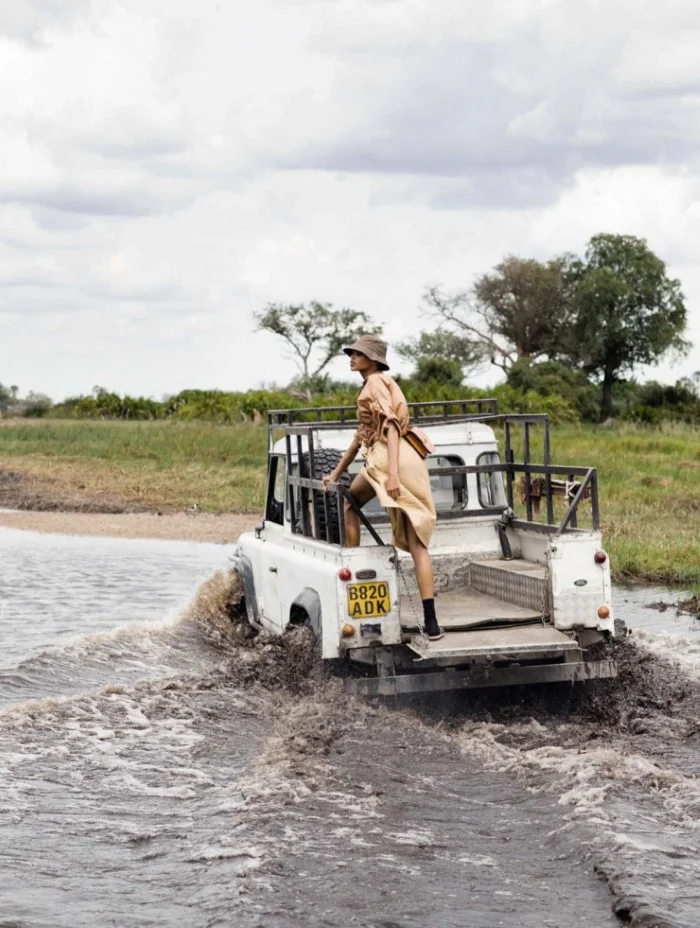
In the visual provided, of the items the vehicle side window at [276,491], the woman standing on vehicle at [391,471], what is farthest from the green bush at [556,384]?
the woman standing on vehicle at [391,471]

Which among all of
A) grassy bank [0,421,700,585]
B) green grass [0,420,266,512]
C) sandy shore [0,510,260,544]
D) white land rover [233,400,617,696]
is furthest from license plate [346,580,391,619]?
green grass [0,420,266,512]

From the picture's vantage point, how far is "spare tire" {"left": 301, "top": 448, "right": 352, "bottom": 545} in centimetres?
941

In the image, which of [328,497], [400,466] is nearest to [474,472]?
[328,497]

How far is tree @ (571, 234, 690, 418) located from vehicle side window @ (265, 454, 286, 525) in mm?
51856

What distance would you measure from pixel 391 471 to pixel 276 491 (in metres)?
2.68

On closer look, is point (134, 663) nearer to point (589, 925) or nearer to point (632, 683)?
point (632, 683)

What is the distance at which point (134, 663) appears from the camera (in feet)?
36.6

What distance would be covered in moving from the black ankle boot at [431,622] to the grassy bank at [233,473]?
758 centimetres

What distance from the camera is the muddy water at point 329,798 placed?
17.8ft

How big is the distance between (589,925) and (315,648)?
3.77 m

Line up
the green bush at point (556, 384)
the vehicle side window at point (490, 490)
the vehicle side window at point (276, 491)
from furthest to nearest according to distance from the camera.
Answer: the green bush at point (556, 384) < the vehicle side window at point (276, 491) < the vehicle side window at point (490, 490)

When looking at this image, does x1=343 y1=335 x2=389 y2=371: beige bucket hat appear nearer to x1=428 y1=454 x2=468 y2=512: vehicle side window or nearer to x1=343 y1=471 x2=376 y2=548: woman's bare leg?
x1=343 y1=471 x2=376 y2=548: woman's bare leg

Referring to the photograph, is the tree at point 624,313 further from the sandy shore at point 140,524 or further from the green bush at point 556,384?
the sandy shore at point 140,524

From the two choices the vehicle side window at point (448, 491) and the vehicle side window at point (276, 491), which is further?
the vehicle side window at point (276, 491)
